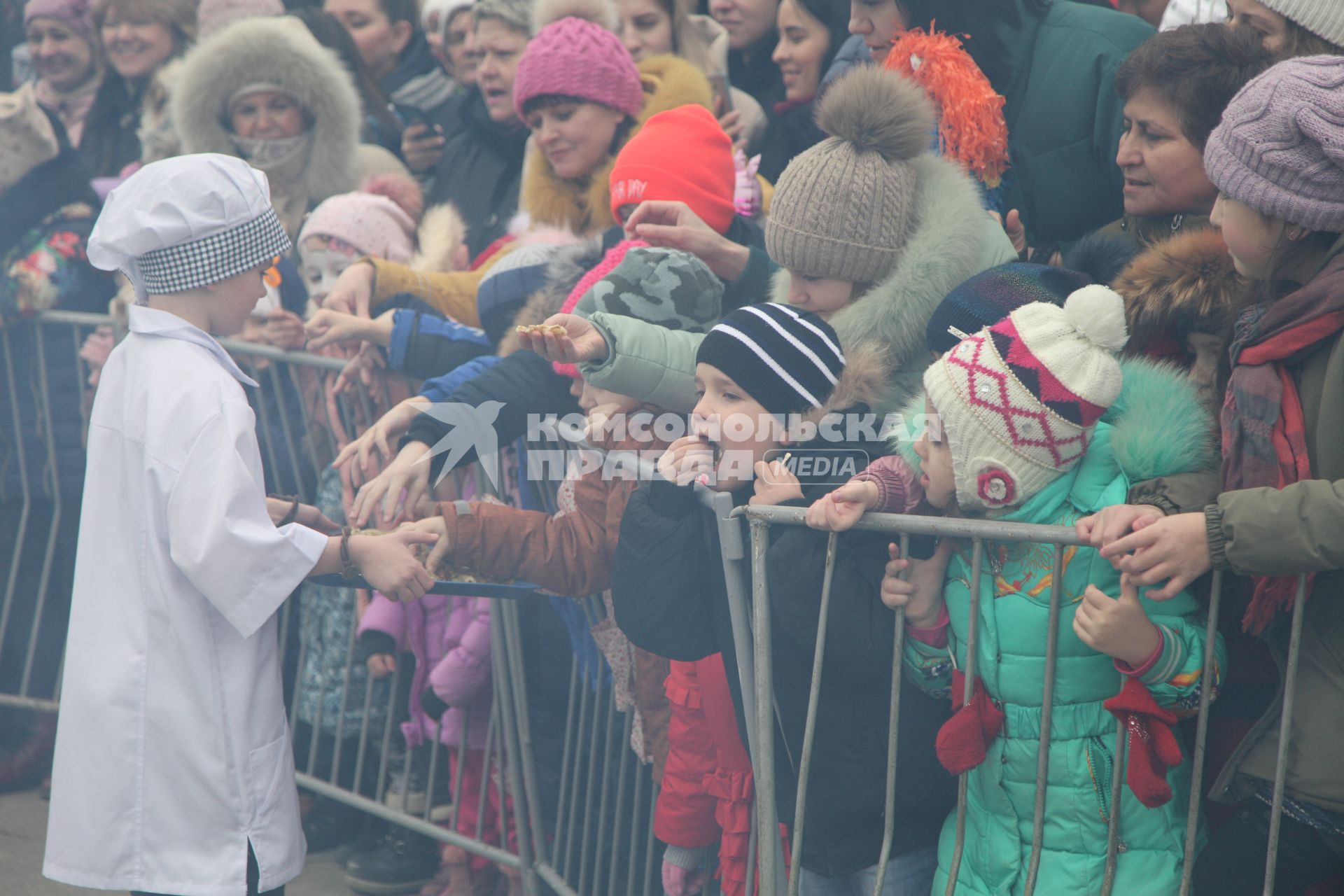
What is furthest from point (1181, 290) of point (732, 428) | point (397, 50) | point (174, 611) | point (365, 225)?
point (397, 50)

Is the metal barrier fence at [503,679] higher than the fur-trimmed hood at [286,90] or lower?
lower

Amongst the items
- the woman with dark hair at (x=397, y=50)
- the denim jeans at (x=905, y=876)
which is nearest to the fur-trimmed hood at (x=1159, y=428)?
the denim jeans at (x=905, y=876)

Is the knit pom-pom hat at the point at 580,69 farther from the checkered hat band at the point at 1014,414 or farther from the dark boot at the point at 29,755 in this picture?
the dark boot at the point at 29,755

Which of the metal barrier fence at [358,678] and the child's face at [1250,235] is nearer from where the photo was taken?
the child's face at [1250,235]

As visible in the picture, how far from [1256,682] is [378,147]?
16.2 ft

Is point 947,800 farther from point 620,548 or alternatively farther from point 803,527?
point 620,548

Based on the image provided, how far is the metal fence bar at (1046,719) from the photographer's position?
2473 millimetres

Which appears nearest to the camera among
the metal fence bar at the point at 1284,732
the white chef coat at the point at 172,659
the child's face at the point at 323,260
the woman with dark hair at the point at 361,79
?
the metal fence bar at the point at 1284,732

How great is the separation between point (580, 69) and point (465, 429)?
144cm

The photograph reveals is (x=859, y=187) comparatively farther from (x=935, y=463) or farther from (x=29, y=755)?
(x=29, y=755)

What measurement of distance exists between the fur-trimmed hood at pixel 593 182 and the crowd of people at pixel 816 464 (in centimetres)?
2

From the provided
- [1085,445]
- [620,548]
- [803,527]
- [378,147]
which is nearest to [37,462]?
[378,147]

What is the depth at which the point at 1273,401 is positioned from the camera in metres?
2.38

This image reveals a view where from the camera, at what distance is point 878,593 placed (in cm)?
277
